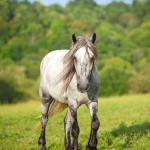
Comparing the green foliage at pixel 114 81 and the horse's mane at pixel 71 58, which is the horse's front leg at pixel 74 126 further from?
the green foliage at pixel 114 81

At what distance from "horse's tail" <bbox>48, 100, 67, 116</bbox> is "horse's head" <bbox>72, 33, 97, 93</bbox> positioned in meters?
2.28

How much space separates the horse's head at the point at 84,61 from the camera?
7.79 meters

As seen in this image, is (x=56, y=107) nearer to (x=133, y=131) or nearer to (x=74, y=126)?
(x=74, y=126)

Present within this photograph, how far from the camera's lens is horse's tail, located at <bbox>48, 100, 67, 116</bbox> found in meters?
10.3

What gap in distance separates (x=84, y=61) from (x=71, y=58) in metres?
0.51

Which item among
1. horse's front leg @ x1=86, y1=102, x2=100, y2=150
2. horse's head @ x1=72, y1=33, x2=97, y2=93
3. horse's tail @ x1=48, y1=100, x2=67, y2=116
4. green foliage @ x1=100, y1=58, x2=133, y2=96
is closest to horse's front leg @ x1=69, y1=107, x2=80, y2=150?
horse's front leg @ x1=86, y1=102, x2=100, y2=150

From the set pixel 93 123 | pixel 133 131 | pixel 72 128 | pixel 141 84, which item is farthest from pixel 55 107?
pixel 141 84

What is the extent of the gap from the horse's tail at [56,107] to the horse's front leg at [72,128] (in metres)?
0.77

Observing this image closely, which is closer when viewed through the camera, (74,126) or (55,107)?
(74,126)

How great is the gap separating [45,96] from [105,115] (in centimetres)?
779

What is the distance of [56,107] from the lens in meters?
10.4

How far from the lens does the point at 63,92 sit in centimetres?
890

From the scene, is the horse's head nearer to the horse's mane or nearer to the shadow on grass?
the horse's mane

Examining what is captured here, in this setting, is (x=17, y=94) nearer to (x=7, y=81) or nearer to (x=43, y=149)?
(x=7, y=81)
